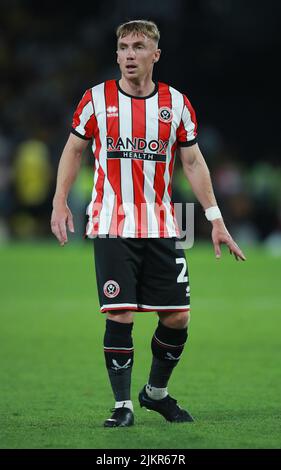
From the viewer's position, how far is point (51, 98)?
21.3 meters

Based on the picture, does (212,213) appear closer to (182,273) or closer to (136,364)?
(182,273)

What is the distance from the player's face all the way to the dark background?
12386mm

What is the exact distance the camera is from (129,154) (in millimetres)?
5629

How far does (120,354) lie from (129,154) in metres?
1.01

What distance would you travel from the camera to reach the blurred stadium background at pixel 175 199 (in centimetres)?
598

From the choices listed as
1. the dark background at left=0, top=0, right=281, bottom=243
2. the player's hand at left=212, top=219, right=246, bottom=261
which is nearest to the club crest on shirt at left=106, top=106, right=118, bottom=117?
the player's hand at left=212, top=219, right=246, bottom=261

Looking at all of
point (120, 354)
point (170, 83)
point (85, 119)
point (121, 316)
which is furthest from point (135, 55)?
point (170, 83)

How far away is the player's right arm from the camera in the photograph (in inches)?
223

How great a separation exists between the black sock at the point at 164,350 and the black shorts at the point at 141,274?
0.18 metres

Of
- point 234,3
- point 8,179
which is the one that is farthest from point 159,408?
point 234,3

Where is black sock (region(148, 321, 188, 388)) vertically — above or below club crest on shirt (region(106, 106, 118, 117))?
below
